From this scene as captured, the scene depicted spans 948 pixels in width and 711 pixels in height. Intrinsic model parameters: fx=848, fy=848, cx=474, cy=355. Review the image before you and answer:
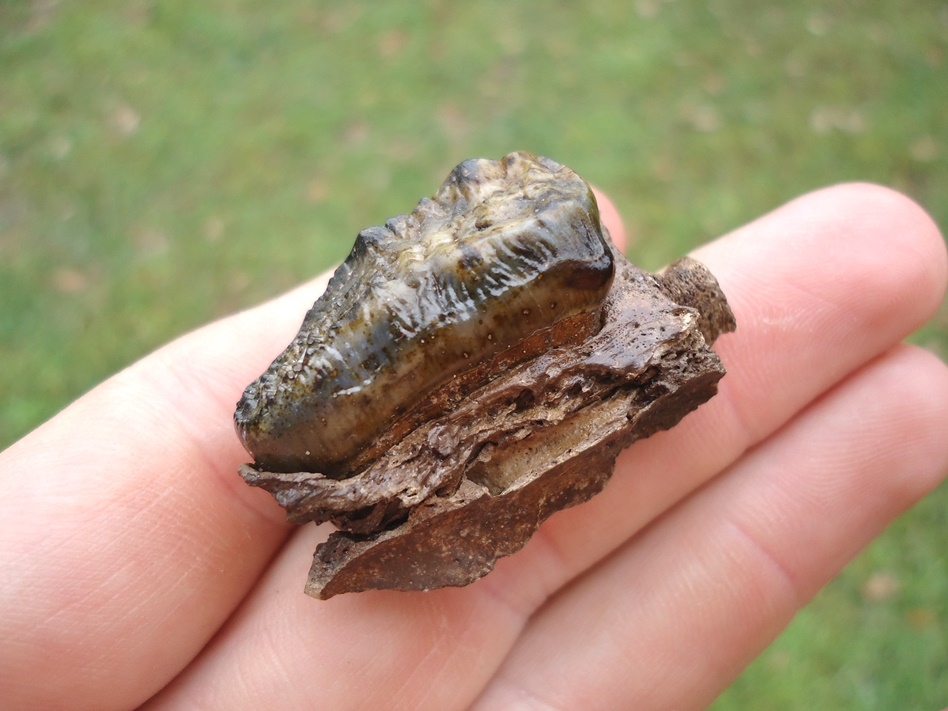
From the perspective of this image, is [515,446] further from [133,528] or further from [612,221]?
[612,221]

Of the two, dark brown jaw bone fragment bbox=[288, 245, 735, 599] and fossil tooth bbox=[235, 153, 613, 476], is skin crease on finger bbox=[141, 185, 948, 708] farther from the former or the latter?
fossil tooth bbox=[235, 153, 613, 476]

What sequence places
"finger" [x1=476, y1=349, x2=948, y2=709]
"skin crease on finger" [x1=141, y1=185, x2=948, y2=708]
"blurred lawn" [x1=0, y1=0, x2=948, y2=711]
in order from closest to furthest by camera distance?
"skin crease on finger" [x1=141, y1=185, x2=948, y2=708], "finger" [x1=476, y1=349, x2=948, y2=709], "blurred lawn" [x1=0, y1=0, x2=948, y2=711]

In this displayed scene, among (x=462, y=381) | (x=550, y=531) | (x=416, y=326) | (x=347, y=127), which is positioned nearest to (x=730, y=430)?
(x=550, y=531)

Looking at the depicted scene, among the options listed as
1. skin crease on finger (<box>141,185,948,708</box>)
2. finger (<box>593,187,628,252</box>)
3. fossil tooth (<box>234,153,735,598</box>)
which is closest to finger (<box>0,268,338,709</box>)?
skin crease on finger (<box>141,185,948,708</box>)

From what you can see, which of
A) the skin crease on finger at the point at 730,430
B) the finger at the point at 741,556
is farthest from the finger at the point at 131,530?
the finger at the point at 741,556

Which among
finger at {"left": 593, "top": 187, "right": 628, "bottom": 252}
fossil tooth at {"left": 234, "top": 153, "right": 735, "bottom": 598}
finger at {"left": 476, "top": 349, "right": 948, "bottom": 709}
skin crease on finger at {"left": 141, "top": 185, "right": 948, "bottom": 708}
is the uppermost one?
fossil tooth at {"left": 234, "top": 153, "right": 735, "bottom": 598}

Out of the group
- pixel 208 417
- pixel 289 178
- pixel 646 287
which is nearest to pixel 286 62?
pixel 289 178
